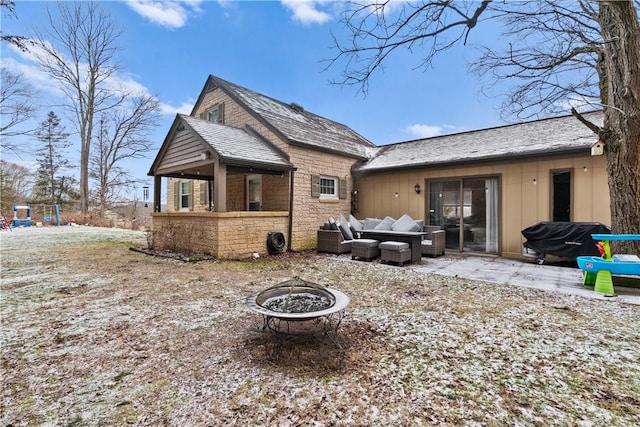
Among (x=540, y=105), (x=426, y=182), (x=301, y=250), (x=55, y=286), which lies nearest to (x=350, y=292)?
(x=301, y=250)

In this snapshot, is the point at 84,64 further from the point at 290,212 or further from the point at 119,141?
the point at 290,212

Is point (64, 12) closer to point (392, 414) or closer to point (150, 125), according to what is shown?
point (150, 125)

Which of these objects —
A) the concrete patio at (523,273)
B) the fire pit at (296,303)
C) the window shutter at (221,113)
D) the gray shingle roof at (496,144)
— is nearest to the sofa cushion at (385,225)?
the concrete patio at (523,273)

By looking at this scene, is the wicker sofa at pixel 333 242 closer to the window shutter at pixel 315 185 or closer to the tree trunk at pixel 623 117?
the window shutter at pixel 315 185

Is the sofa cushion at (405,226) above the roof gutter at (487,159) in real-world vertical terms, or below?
below

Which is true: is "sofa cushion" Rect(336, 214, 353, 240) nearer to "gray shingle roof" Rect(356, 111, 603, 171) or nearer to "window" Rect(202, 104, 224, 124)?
"gray shingle roof" Rect(356, 111, 603, 171)

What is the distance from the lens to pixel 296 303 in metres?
2.86

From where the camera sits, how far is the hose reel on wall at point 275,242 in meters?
8.32

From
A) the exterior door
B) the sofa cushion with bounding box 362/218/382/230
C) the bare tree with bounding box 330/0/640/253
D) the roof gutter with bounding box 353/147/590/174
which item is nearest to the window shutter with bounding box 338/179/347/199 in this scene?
the roof gutter with bounding box 353/147/590/174

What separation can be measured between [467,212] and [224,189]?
7342 millimetres

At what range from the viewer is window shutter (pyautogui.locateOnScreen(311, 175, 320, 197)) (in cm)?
964

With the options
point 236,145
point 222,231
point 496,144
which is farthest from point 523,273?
point 236,145

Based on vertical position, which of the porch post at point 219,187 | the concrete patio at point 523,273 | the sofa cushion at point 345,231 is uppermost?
the porch post at point 219,187

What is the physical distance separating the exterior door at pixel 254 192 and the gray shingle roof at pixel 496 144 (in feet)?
12.8
